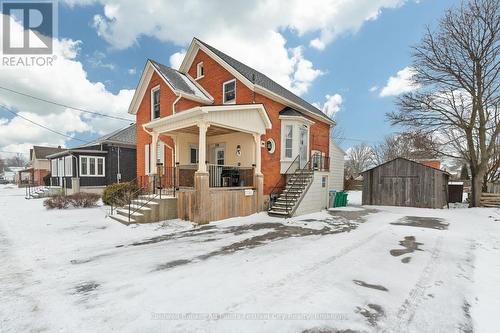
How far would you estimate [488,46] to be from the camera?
1516 cm

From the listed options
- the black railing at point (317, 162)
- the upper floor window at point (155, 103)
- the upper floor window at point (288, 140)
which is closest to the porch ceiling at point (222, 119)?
the upper floor window at point (288, 140)

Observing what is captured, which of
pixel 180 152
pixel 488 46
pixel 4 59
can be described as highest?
pixel 488 46

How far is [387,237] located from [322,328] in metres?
5.84

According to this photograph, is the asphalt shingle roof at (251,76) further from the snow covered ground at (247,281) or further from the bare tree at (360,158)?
the bare tree at (360,158)

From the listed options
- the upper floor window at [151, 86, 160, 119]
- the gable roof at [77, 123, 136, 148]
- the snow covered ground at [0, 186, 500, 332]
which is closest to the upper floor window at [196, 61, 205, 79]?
the upper floor window at [151, 86, 160, 119]

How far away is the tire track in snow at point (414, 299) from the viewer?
308 centimetres

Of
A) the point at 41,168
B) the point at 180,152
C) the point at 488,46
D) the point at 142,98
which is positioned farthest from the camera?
the point at 41,168

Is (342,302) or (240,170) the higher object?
(240,170)

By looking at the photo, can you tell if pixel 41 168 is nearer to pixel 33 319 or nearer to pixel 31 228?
pixel 31 228

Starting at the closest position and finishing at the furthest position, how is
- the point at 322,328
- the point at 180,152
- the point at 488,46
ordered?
the point at 322,328 → the point at 180,152 → the point at 488,46

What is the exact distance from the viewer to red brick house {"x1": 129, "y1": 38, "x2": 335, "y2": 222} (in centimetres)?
980

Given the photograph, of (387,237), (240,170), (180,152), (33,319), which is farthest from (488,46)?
(33,319)

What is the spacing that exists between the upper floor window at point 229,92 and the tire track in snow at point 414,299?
10.9m

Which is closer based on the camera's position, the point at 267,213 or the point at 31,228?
the point at 31,228
